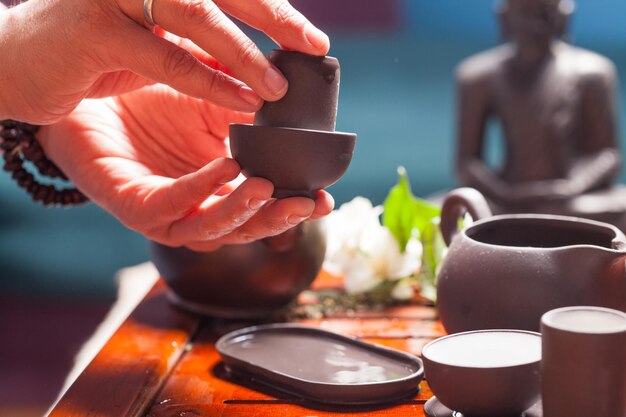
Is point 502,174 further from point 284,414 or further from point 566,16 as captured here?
point 284,414

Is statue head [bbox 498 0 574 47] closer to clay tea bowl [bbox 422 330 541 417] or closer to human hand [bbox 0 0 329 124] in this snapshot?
human hand [bbox 0 0 329 124]

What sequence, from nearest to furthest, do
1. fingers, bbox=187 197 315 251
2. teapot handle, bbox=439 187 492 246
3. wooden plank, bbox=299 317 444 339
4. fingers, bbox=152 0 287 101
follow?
fingers, bbox=152 0 287 101
fingers, bbox=187 197 315 251
teapot handle, bbox=439 187 492 246
wooden plank, bbox=299 317 444 339

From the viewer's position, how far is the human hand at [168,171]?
117 centimetres

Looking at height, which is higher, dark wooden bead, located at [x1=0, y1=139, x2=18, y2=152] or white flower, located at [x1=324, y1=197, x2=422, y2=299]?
dark wooden bead, located at [x1=0, y1=139, x2=18, y2=152]

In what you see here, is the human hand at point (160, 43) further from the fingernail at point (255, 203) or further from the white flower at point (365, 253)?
the white flower at point (365, 253)

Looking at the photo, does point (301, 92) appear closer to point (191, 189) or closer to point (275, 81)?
point (275, 81)

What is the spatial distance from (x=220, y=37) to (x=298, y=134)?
0.49 feet

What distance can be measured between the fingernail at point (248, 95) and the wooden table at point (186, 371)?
39 cm

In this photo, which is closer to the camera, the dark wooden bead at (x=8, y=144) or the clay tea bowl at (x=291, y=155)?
the clay tea bowl at (x=291, y=155)

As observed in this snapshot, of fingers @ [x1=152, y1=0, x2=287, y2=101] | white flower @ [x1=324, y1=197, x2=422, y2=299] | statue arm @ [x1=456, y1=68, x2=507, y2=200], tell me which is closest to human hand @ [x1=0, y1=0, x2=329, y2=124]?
fingers @ [x1=152, y1=0, x2=287, y2=101]

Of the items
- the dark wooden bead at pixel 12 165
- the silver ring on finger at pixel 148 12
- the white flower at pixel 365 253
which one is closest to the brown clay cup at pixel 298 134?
the silver ring on finger at pixel 148 12

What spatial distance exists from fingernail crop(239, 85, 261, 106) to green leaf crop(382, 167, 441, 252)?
2.03 ft

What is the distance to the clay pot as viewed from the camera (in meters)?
1.50

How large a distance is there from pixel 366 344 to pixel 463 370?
347mm
